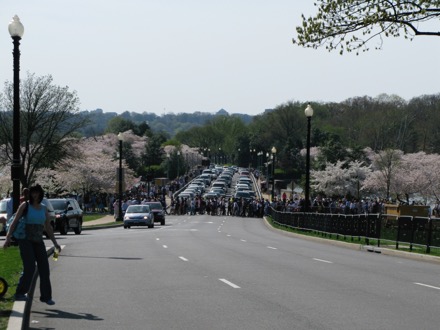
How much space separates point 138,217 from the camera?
166 feet

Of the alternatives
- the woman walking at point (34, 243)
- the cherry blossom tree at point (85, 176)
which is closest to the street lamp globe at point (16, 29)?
the woman walking at point (34, 243)

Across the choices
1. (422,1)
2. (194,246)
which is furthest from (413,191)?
(422,1)

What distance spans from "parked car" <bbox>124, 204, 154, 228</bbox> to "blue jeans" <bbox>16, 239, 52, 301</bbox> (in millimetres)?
37348

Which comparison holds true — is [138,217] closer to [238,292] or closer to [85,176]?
[238,292]

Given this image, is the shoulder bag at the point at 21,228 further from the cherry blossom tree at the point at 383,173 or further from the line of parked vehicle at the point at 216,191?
the cherry blossom tree at the point at 383,173

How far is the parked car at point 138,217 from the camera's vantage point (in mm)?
50281

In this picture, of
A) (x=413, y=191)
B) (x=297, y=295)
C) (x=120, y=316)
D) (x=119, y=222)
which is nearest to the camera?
(x=120, y=316)

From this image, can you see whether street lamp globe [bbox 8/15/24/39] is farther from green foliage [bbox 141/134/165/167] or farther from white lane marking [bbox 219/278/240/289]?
green foliage [bbox 141/134/165/167]

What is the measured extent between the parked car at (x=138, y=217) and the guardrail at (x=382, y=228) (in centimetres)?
1145

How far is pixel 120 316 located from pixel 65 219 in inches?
1109

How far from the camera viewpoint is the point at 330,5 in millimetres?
22812

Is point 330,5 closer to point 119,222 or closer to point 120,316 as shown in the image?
point 120,316

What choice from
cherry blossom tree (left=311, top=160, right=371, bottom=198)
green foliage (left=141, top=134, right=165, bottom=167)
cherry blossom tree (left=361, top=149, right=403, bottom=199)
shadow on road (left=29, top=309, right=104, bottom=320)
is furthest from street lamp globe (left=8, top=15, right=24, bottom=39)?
green foliage (left=141, top=134, right=165, bottom=167)

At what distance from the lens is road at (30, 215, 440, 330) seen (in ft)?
36.9
